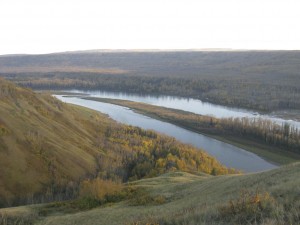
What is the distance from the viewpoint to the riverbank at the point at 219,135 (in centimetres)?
7975

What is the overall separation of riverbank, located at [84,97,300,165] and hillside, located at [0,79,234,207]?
1788 cm

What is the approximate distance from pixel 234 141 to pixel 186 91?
326 ft

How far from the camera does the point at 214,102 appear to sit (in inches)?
6280

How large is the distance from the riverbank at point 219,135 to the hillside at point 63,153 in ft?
58.7

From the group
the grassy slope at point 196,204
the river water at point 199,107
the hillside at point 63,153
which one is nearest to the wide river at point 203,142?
the hillside at point 63,153

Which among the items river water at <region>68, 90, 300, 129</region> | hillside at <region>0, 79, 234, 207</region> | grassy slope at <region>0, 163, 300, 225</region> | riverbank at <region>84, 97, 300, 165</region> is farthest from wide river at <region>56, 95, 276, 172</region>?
grassy slope at <region>0, 163, 300, 225</region>

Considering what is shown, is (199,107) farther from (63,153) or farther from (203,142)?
(63,153)

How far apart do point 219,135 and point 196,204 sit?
8041 cm

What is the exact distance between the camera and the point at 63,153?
66.8m

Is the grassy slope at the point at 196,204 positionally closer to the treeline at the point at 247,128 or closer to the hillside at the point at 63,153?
the hillside at the point at 63,153

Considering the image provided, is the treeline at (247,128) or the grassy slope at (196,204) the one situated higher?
the grassy slope at (196,204)

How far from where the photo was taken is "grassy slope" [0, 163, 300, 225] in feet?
48.3

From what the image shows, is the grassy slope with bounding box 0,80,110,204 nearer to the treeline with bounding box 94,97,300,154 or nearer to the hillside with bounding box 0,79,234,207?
the hillside with bounding box 0,79,234,207

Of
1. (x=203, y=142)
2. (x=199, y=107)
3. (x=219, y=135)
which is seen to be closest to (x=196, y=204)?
(x=203, y=142)
